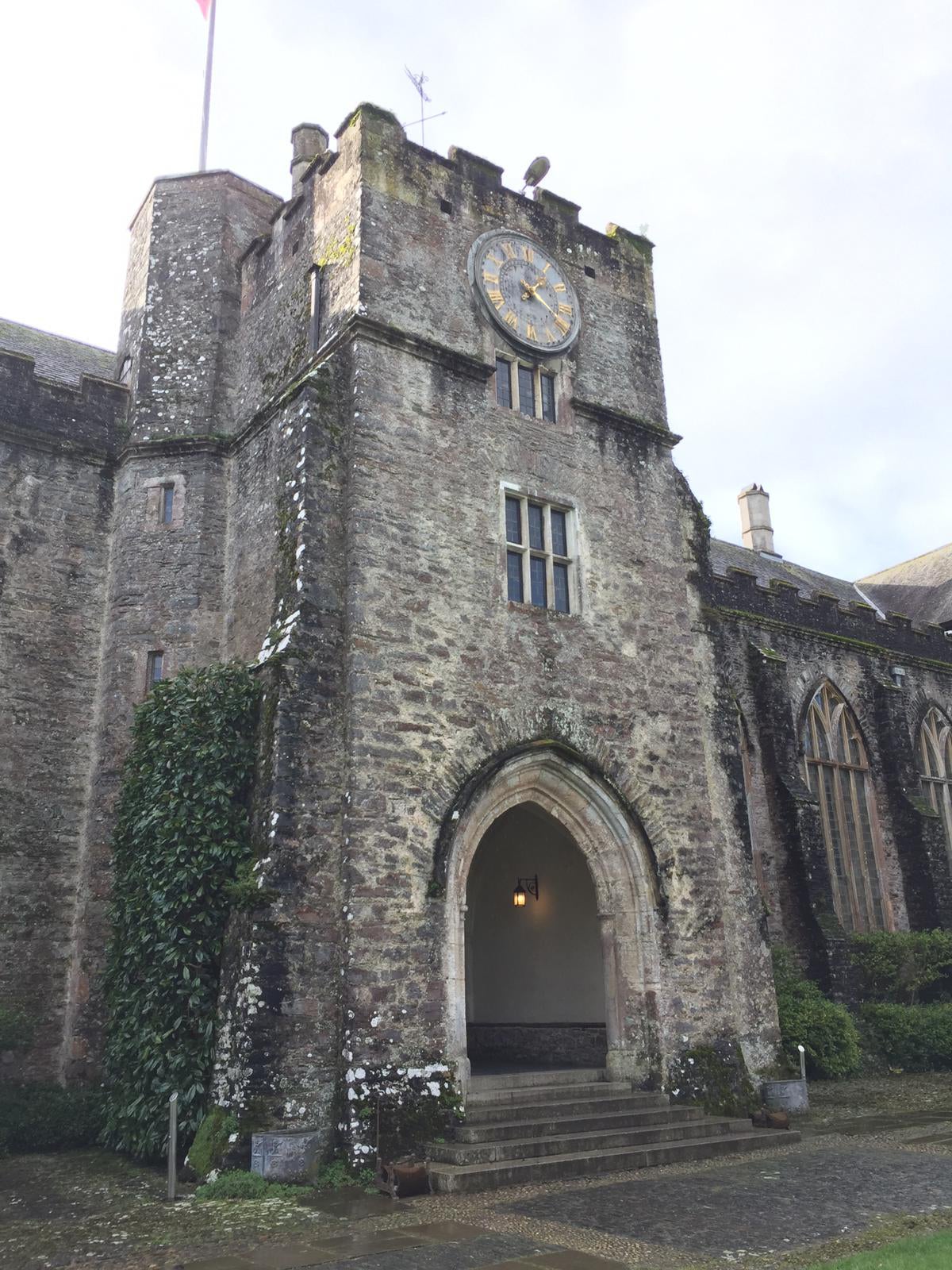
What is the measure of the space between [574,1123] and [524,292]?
35.6ft

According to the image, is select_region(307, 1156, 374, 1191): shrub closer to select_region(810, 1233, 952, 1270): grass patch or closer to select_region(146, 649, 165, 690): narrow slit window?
select_region(810, 1233, 952, 1270): grass patch

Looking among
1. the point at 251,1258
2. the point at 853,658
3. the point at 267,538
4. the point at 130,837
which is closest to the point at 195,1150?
the point at 251,1258

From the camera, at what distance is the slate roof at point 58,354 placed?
16.9 meters

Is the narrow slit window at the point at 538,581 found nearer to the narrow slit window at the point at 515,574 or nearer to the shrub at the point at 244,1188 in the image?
the narrow slit window at the point at 515,574

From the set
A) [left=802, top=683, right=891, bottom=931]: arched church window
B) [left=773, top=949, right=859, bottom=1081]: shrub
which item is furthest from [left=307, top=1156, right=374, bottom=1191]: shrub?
[left=802, top=683, right=891, bottom=931]: arched church window

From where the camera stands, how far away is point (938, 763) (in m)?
25.0

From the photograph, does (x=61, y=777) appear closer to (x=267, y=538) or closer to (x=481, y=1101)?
(x=267, y=538)

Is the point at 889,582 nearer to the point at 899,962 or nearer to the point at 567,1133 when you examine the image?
the point at 899,962

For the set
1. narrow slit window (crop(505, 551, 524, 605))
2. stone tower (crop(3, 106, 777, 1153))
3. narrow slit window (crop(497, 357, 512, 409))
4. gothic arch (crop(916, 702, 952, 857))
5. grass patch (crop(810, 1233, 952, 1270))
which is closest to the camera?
grass patch (crop(810, 1233, 952, 1270))

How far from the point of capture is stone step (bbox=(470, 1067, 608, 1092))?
463 inches

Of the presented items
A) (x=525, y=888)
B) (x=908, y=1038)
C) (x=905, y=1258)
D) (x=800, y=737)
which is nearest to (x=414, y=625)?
(x=525, y=888)

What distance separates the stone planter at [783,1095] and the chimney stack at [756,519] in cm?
1982

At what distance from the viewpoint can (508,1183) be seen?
9375mm

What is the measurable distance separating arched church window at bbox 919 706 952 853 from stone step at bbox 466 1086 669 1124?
50.2ft
